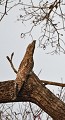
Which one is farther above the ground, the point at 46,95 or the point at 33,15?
the point at 33,15

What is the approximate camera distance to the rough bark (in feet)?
8.24

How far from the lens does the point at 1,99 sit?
A: 2.71 metres

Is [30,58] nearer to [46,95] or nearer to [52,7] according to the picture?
[46,95]

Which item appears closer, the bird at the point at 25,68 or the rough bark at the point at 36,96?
the rough bark at the point at 36,96

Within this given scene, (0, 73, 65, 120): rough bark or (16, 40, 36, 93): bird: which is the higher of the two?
(16, 40, 36, 93): bird

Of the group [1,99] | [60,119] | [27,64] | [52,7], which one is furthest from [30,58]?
[52,7]

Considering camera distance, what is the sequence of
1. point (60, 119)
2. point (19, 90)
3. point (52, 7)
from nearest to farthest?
point (60, 119) < point (19, 90) < point (52, 7)

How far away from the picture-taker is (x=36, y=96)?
263 centimetres

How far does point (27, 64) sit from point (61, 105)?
0.57 meters

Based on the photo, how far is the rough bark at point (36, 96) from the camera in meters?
2.51

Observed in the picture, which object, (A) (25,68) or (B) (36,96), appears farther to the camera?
(A) (25,68)

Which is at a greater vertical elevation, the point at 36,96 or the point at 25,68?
the point at 25,68

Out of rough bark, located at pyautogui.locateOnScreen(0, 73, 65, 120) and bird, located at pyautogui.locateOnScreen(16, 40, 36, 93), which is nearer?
rough bark, located at pyautogui.locateOnScreen(0, 73, 65, 120)

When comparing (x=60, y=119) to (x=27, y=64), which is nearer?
(x=60, y=119)
